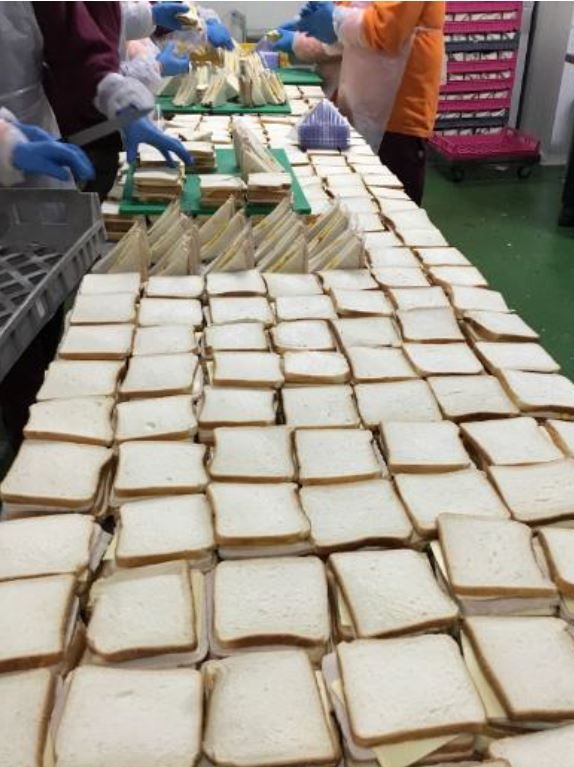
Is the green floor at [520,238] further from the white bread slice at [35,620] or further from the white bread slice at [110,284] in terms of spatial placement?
the white bread slice at [35,620]

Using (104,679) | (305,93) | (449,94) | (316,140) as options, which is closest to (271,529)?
(104,679)

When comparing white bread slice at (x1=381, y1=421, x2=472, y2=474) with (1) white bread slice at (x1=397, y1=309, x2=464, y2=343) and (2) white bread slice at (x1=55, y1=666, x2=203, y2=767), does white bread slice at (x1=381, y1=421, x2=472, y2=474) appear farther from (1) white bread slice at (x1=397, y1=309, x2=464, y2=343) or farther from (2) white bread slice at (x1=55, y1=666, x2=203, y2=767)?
(2) white bread slice at (x1=55, y1=666, x2=203, y2=767)

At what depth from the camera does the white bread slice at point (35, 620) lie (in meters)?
1.19

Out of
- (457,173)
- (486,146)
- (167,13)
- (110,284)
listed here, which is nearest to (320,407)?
(110,284)

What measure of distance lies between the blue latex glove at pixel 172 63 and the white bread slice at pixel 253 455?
4.25 m

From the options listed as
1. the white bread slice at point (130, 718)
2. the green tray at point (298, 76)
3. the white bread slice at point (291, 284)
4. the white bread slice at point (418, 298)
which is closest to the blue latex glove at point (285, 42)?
the green tray at point (298, 76)

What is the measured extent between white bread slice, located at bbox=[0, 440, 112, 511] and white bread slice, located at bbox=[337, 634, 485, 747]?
665 mm

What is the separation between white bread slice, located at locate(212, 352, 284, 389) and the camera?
6.35 feet

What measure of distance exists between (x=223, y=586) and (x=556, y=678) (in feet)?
1.91

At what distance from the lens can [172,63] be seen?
525 cm

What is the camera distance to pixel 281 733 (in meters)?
1.08

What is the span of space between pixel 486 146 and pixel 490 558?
675 centimetres

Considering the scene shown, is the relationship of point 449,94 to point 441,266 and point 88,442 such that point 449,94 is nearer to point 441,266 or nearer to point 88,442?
point 441,266

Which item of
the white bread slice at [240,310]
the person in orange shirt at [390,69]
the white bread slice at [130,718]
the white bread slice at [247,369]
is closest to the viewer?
the white bread slice at [130,718]
